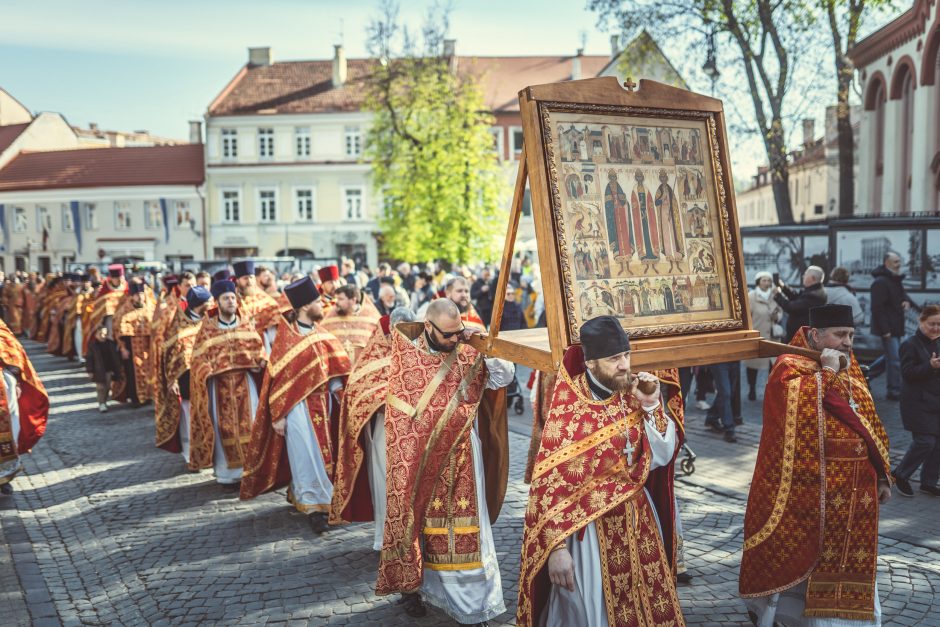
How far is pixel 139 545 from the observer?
6.77 metres

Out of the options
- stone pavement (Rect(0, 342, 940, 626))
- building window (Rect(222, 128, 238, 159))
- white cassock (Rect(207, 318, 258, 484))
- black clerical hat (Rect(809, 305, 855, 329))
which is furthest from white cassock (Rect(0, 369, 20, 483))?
building window (Rect(222, 128, 238, 159))

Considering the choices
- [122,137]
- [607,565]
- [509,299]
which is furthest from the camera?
[122,137]

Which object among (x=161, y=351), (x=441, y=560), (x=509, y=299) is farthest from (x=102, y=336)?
(x=441, y=560)

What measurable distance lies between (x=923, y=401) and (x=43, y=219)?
4972 centimetres

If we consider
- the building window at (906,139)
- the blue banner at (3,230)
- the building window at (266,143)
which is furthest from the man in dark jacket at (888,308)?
the blue banner at (3,230)

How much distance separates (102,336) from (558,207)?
10917mm

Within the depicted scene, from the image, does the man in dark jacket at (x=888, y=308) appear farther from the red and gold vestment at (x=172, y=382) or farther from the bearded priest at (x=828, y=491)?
the red and gold vestment at (x=172, y=382)

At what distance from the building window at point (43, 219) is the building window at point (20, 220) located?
85 cm

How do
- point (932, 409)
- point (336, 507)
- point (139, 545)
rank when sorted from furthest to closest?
point (932, 409) < point (139, 545) < point (336, 507)

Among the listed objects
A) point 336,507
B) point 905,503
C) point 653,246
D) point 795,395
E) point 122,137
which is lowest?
point 905,503

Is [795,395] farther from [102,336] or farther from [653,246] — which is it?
[102,336]

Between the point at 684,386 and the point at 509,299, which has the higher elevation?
the point at 509,299

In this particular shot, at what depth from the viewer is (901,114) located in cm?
2211

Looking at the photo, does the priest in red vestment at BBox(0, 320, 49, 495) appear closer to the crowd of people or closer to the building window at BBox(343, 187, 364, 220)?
the crowd of people
